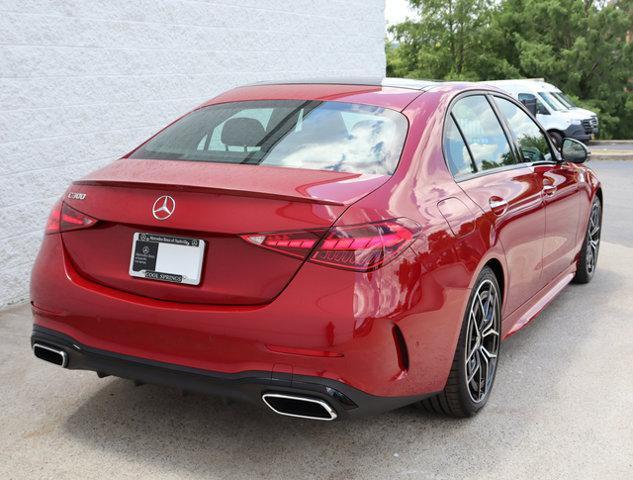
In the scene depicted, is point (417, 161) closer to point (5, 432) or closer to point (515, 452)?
point (515, 452)

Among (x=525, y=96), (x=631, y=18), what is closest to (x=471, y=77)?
(x=631, y=18)

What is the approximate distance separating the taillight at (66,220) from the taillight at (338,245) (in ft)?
2.53

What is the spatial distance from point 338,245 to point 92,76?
445 cm

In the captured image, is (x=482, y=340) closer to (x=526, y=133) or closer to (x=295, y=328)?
(x=295, y=328)

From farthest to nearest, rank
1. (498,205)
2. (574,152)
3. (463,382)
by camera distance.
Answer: (574,152), (498,205), (463,382)

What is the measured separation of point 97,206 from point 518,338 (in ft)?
9.92

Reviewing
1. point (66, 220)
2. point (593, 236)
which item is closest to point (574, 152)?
point (593, 236)

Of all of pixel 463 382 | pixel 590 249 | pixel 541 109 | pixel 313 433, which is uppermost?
pixel 463 382

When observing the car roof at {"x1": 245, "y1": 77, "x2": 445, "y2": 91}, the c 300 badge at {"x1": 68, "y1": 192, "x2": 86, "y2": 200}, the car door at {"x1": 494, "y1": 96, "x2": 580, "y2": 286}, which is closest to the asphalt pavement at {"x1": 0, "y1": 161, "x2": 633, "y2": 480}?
the car door at {"x1": 494, "y1": 96, "x2": 580, "y2": 286}

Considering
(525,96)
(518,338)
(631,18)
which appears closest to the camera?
(518,338)

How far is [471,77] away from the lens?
49.5 m

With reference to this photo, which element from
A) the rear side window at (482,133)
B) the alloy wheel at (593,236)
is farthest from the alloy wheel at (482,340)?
the alloy wheel at (593,236)

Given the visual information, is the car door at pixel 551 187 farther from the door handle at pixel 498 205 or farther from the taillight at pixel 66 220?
the taillight at pixel 66 220

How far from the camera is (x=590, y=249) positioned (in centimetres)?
675
